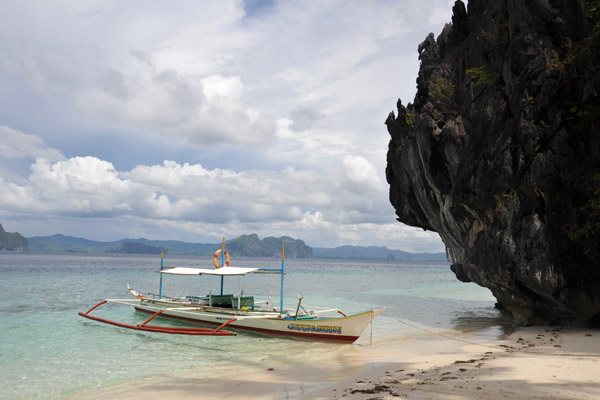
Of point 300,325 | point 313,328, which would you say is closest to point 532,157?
point 313,328

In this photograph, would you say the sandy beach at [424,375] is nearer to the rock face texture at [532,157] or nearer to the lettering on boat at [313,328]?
the lettering on boat at [313,328]

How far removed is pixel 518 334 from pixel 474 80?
41.2ft

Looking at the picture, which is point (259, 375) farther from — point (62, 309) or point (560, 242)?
point (62, 309)

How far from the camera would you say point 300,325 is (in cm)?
1734

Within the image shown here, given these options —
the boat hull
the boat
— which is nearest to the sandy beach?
the boat hull

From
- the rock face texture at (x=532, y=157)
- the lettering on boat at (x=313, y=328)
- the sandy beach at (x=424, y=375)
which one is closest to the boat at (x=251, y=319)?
the lettering on boat at (x=313, y=328)

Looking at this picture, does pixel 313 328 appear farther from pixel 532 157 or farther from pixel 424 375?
pixel 532 157

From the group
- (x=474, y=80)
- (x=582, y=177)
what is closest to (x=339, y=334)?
(x=582, y=177)

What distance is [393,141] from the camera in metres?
28.4

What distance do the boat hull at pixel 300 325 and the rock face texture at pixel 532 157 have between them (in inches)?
259

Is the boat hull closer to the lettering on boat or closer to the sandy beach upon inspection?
the lettering on boat

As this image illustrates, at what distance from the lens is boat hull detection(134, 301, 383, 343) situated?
16297 mm

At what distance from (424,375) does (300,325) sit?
7.93 metres

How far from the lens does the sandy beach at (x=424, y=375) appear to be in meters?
8.24
